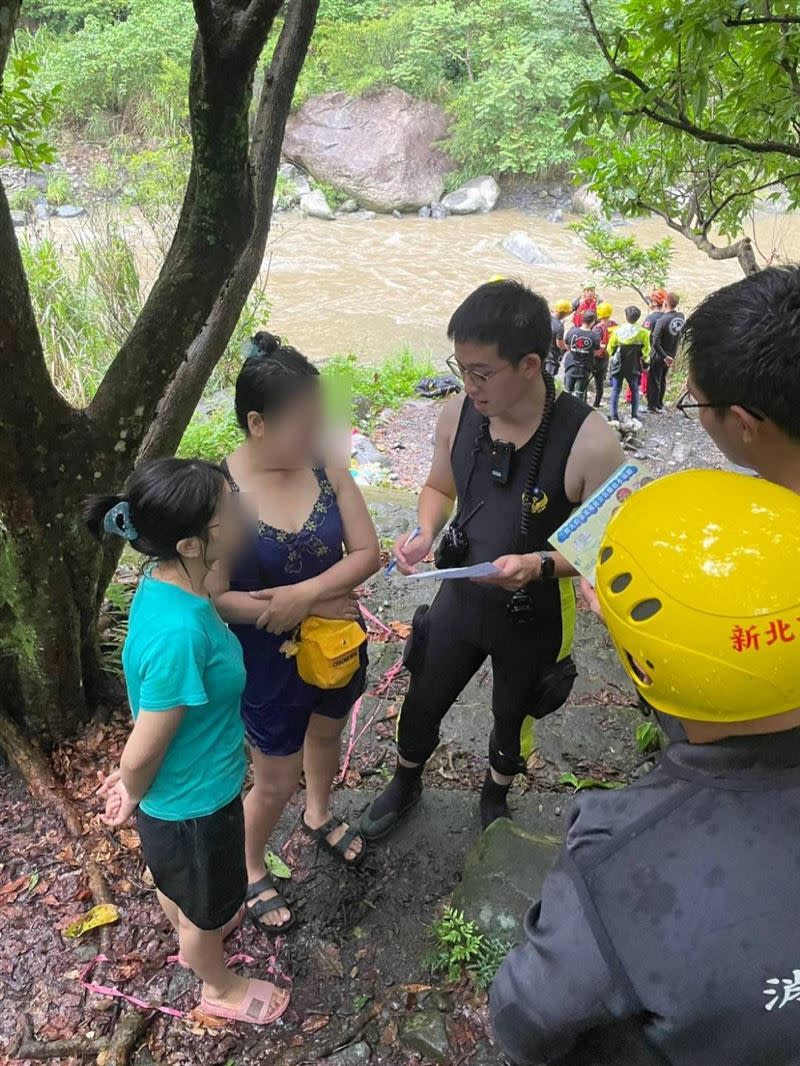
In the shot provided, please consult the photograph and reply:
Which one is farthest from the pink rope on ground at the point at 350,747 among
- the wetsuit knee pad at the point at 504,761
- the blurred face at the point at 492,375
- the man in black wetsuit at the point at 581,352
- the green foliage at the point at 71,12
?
the green foliage at the point at 71,12

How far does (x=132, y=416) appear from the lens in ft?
8.98

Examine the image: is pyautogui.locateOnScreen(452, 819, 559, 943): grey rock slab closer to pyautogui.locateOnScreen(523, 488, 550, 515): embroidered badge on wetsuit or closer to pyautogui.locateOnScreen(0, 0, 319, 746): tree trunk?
pyautogui.locateOnScreen(523, 488, 550, 515): embroidered badge on wetsuit

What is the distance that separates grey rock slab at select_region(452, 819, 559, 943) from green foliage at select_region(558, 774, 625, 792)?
61 centimetres

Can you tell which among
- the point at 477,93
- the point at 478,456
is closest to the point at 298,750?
the point at 478,456

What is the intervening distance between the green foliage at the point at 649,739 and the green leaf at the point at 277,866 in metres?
1.64

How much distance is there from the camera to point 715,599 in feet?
3.01

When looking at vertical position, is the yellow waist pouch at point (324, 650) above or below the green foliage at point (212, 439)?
above

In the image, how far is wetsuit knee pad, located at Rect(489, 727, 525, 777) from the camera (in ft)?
8.67

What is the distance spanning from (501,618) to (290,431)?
0.92 metres

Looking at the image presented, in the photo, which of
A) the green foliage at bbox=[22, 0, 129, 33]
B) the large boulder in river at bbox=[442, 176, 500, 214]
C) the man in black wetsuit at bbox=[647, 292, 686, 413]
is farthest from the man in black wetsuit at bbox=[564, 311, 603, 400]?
the green foliage at bbox=[22, 0, 129, 33]

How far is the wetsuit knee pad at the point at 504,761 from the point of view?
2.64m

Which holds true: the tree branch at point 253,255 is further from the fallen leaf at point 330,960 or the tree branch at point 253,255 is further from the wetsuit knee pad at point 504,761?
the fallen leaf at point 330,960

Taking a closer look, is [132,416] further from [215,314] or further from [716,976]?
[716,976]

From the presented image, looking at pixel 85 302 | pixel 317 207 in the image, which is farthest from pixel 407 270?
pixel 85 302
